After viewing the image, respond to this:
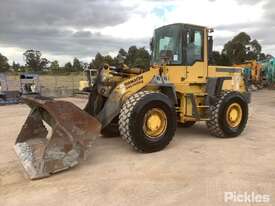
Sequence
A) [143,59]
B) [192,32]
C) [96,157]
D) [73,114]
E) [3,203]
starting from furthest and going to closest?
[143,59]
[192,32]
[96,157]
[73,114]
[3,203]

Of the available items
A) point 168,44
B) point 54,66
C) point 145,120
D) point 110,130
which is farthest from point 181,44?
point 54,66

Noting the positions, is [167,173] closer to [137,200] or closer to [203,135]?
[137,200]

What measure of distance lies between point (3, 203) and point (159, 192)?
6.28 ft

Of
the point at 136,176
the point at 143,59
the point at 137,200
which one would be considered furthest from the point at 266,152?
the point at 143,59

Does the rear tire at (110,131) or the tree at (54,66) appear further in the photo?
the tree at (54,66)

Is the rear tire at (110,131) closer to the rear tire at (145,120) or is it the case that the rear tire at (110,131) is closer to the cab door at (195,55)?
the rear tire at (145,120)

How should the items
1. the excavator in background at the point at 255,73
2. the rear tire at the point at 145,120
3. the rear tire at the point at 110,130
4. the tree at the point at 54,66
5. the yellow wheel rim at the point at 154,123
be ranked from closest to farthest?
the rear tire at the point at 145,120 → the yellow wheel rim at the point at 154,123 → the rear tire at the point at 110,130 → the excavator in background at the point at 255,73 → the tree at the point at 54,66

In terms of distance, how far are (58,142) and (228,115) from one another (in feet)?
13.8

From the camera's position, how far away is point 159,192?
496 centimetres

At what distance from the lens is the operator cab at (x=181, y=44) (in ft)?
26.1

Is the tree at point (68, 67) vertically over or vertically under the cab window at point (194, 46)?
under

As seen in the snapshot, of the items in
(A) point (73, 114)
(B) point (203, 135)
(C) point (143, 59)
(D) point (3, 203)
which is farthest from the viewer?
(C) point (143, 59)

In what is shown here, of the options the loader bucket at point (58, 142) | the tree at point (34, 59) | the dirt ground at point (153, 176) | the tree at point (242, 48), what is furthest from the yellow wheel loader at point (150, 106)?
the tree at point (34, 59)

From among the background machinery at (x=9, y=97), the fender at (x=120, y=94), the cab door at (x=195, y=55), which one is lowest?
the background machinery at (x=9, y=97)
